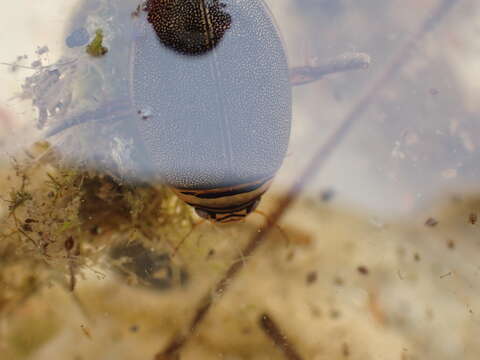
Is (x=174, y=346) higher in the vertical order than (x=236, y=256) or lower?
lower

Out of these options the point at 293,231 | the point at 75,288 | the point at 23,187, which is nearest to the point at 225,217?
the point at 293,231

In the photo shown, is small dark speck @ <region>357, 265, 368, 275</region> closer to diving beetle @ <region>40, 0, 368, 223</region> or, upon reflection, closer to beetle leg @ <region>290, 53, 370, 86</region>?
diving beetle @ <region>40, 0, 368, 223</region>

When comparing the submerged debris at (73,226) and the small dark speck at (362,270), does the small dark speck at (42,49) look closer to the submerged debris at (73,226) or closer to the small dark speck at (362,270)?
the submerged debris at (73,226)

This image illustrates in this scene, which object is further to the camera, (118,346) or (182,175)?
(118,346)

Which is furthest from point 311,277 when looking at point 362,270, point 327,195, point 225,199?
point 225,199

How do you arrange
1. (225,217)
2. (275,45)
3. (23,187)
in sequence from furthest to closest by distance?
(23,187)
(225,217)
(275,45)

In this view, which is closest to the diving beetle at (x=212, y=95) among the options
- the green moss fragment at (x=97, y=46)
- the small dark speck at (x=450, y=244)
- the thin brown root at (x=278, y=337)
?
the green moss fragment at (x=97, y=46)

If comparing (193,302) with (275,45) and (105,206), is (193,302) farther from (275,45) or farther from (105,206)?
(275,45)

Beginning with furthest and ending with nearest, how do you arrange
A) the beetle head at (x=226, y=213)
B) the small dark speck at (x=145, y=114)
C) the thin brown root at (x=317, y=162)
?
the thin brown root at (x=317, y=162) < the beetle head at (x=226, y=213) < the small dark speck at (x=145, y=114)
